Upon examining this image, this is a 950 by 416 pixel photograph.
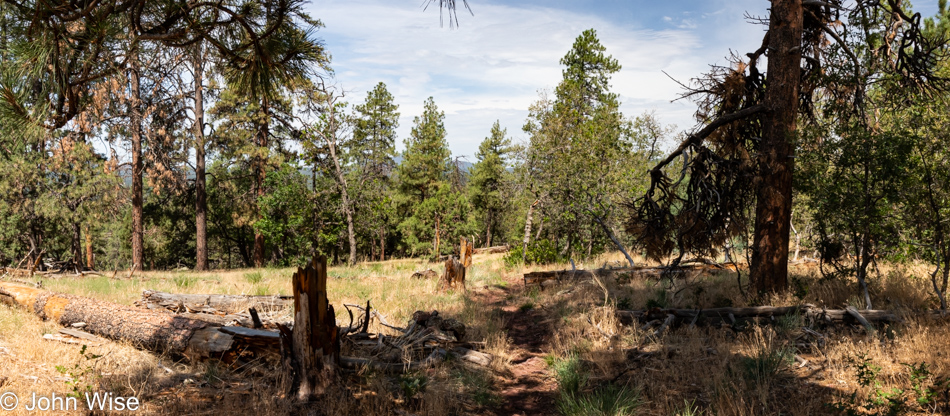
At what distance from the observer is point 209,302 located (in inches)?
368

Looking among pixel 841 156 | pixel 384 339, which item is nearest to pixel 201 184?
pixel 384 339

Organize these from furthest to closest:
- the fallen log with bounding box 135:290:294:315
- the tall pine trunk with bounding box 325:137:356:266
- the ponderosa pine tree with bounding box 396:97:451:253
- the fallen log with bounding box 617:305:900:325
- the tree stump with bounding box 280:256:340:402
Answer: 1. the ponderosa pine tree with bounding box 396:97:451:253
2. the tall pine trunk with bounding box 325:137:356:266
3. the fallen log with bounding box 135:290:294:315
4. the fallen log with bounding box 617:305:900:325
5. the tree stump with bounding box 280:256:340:402

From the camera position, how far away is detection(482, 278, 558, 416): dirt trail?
5449 millimetres

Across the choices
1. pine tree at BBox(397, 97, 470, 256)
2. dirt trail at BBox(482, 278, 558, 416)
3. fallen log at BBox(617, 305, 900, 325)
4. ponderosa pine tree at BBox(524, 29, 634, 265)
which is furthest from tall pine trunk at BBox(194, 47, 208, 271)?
fallen log at BBox(617, 305, 900, 325)

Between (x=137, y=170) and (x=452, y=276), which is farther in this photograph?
(x=137, y=170)

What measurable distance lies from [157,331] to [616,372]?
5.82m

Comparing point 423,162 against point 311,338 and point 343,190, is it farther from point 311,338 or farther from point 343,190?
point 311,338

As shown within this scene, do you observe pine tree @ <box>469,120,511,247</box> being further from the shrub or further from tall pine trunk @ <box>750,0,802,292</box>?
tall pine trunk @ <box>750,0,802,292</box>

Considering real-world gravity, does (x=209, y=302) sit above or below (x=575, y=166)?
below

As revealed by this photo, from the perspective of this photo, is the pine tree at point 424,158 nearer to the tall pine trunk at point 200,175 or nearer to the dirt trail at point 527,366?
the tall pine trunk at point 200,175

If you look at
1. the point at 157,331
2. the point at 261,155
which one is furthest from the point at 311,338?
the point at 261,155

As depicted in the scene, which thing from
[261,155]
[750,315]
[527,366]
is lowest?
[527,366]

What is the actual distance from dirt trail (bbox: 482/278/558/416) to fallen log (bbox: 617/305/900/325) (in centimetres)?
147

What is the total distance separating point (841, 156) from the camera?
7453 millimetres
